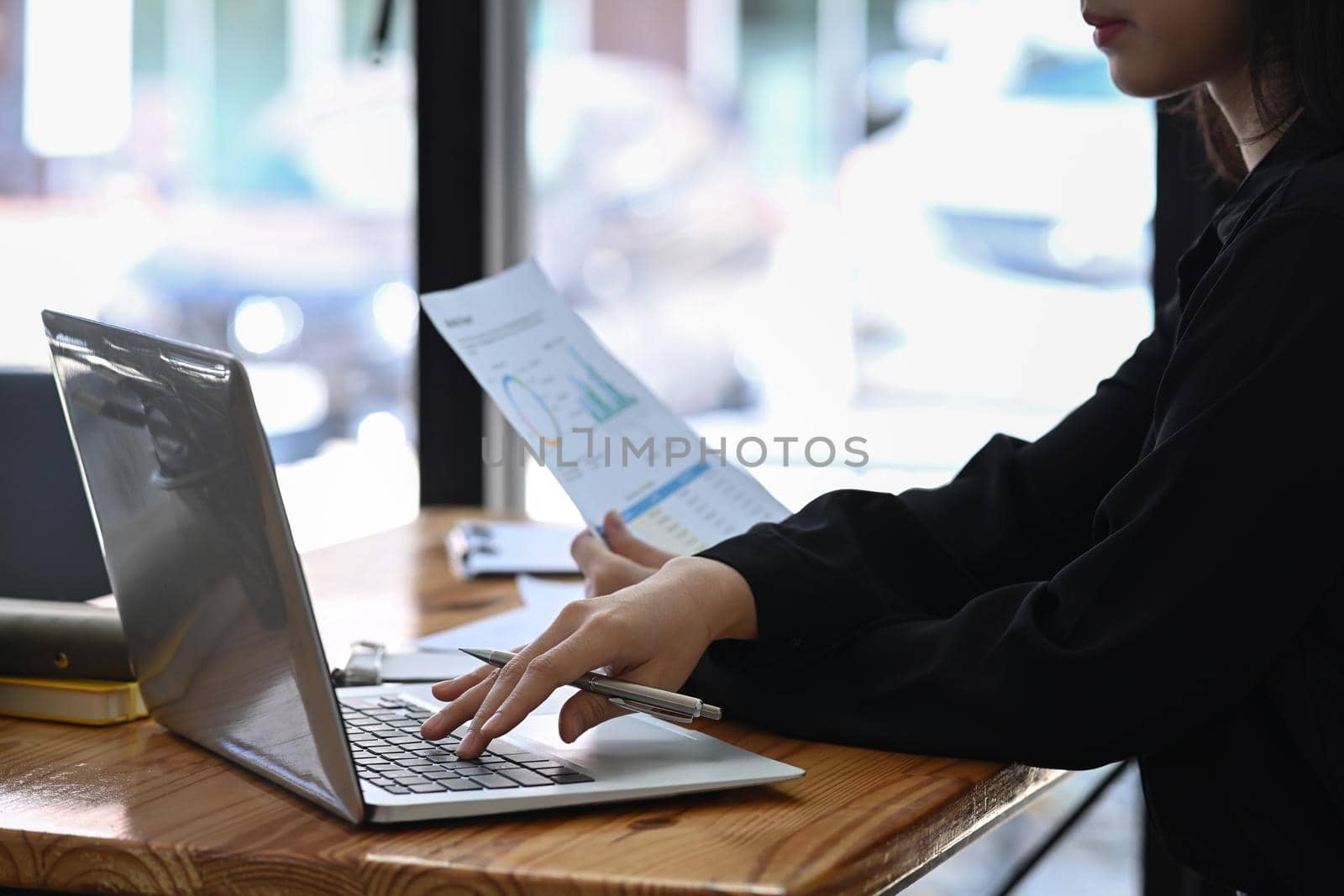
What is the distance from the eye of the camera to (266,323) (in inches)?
148

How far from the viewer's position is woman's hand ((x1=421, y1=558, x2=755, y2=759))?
26.2 inches

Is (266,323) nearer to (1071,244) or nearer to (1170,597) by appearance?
(1071,244)

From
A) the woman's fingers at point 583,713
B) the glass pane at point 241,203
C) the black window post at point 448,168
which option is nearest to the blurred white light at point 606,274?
the glass pane at point 241,203

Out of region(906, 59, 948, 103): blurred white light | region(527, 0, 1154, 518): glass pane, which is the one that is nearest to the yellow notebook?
region(527, 0, 1154, 518): glass pane

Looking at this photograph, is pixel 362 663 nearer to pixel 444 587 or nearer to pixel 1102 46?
pixel 444 587

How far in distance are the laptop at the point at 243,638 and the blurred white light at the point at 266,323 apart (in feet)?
9.67

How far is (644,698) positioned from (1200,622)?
28 centimetres

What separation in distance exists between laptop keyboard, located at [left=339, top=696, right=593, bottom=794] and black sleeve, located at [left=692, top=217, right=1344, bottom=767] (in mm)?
193

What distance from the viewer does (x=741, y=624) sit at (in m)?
0.78

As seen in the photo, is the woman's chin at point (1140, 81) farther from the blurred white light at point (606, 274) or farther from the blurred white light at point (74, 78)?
the blurred white light at point (74, 78)

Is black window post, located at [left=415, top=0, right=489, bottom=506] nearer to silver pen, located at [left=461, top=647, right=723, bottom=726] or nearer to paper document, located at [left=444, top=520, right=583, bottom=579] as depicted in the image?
paper document, located at [left=444, top=520, right=583, bottom=579]

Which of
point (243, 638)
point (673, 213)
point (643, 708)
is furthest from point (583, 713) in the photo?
point (673, 213)

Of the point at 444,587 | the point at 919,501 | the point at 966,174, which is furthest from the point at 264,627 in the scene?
the point at 966,174

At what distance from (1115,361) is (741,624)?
150 cm
